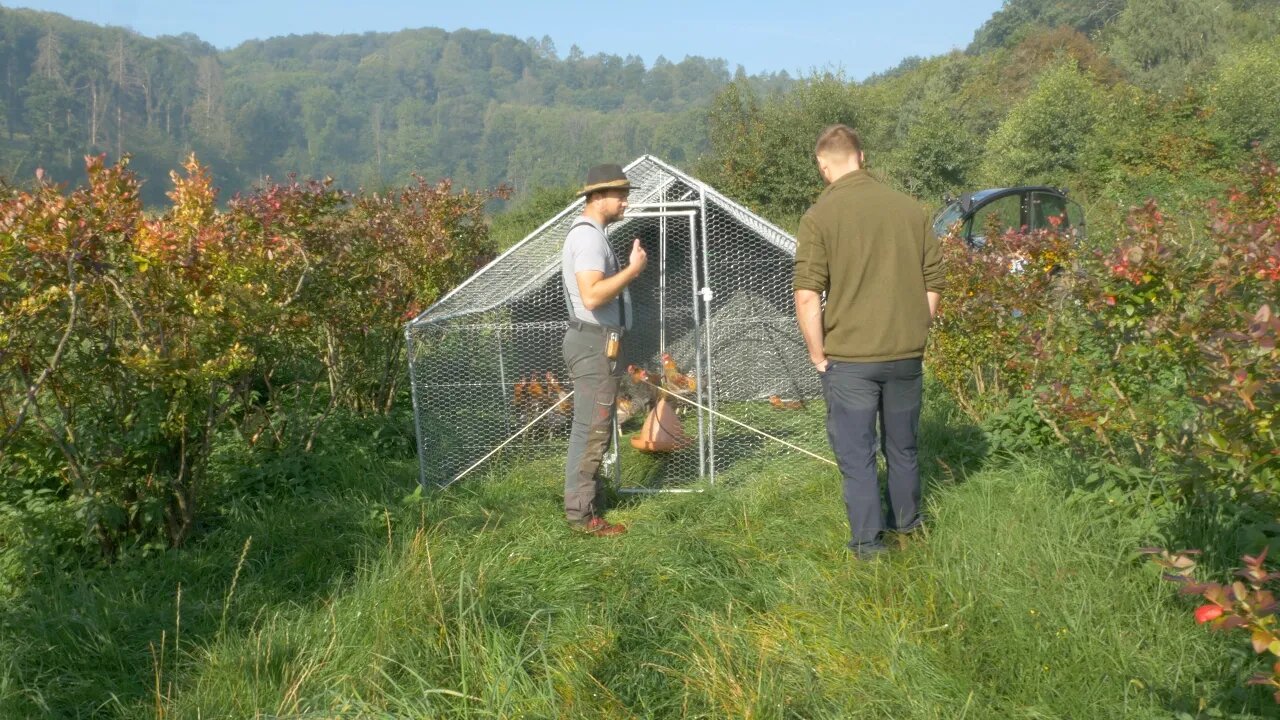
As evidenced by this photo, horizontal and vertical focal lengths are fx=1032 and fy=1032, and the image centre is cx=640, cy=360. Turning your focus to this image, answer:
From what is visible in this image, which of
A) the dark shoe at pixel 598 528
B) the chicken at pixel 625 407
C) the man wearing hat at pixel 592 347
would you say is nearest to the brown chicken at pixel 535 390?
the chicken at pixel 625 407

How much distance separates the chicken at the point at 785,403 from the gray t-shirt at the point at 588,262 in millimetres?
1669

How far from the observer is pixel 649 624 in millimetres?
3562

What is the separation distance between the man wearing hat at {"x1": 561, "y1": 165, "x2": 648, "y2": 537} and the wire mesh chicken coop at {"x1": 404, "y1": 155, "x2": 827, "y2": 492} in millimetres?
536

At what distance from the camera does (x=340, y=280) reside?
568 cm

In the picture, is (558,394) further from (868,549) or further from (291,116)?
(291,116)

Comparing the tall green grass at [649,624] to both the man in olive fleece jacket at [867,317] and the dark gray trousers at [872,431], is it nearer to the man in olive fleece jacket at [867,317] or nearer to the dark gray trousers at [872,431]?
the dark gray trousers at [872,431]

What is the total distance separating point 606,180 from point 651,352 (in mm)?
2001

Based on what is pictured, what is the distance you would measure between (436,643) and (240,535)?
6.19 ft

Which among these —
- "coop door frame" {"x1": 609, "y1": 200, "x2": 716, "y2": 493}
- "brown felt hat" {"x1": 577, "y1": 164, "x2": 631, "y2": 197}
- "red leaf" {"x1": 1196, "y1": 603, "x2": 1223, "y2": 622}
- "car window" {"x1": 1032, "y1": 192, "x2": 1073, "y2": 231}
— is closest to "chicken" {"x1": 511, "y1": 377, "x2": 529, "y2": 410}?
"coop door frame" {"x1": 609, "y1": 200, "x2": 716, "y2": 493}

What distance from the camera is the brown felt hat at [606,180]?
15.6ft

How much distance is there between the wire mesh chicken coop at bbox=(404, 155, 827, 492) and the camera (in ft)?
18.0

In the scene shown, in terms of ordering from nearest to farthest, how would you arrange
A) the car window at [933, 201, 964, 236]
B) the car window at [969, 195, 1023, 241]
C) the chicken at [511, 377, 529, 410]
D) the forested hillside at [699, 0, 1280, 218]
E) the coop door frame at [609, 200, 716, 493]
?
the coop door frame at [609, 200, 716, 493]
the chicken at [511, 377, 529, 410]
the car window at [969, 195, 1023, 241]
the car window at [933, 201, 964, 236]
the forested hillside at [699, 0, 1280, 218]

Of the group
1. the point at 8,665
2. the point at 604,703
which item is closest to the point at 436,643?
the point at 604,703

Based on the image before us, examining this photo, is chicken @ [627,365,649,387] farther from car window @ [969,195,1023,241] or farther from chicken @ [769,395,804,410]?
car window @ [969,195,1023,241]
